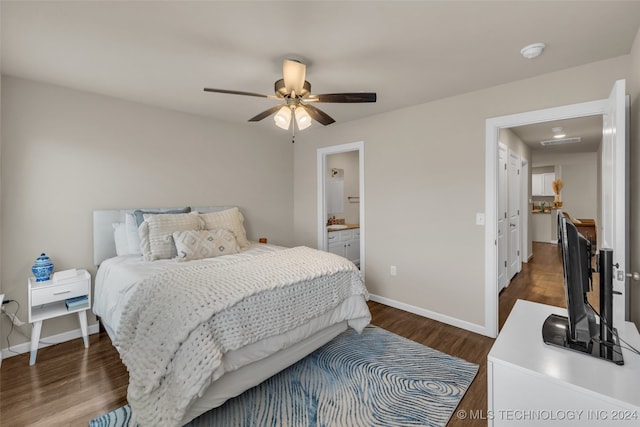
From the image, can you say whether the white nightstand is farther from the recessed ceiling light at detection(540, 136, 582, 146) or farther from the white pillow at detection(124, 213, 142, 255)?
the recessed ceiling light at detection(540, 136, 582, 146)

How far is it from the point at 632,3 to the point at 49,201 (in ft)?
14.5

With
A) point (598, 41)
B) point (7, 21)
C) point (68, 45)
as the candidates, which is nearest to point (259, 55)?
point (68, 45)

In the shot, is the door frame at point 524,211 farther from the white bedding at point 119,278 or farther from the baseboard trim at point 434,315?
the white bedding at point 119,278

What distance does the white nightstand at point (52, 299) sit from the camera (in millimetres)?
2281

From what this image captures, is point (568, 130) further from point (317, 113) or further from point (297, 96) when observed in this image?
point (297, 96)

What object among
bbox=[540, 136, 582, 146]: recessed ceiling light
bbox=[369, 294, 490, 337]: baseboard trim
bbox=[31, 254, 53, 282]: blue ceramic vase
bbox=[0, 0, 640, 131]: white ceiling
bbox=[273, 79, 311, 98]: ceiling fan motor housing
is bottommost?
bbox=[369, 294, 490, 337]: baseboard trim

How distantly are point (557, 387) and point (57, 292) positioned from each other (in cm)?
333

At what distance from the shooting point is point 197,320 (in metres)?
1.52

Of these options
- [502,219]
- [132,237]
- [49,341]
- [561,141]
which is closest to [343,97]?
[132,237]

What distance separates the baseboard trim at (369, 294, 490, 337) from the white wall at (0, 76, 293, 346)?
247 centimetres

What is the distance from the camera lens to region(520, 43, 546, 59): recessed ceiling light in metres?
1.98

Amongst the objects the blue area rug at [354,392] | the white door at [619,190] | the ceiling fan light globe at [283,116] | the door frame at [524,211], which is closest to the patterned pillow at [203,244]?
the blue area rug at [354,392]

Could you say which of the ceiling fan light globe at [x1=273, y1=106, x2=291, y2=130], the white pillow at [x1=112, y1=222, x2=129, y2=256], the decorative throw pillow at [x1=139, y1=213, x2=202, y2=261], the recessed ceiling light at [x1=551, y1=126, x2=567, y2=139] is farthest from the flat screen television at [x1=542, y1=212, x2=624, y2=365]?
the recessed ceiling light at [x1=551, y1=126, x2=567, y2=139]

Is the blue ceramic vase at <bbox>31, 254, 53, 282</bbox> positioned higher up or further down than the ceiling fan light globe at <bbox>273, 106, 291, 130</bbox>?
further down
